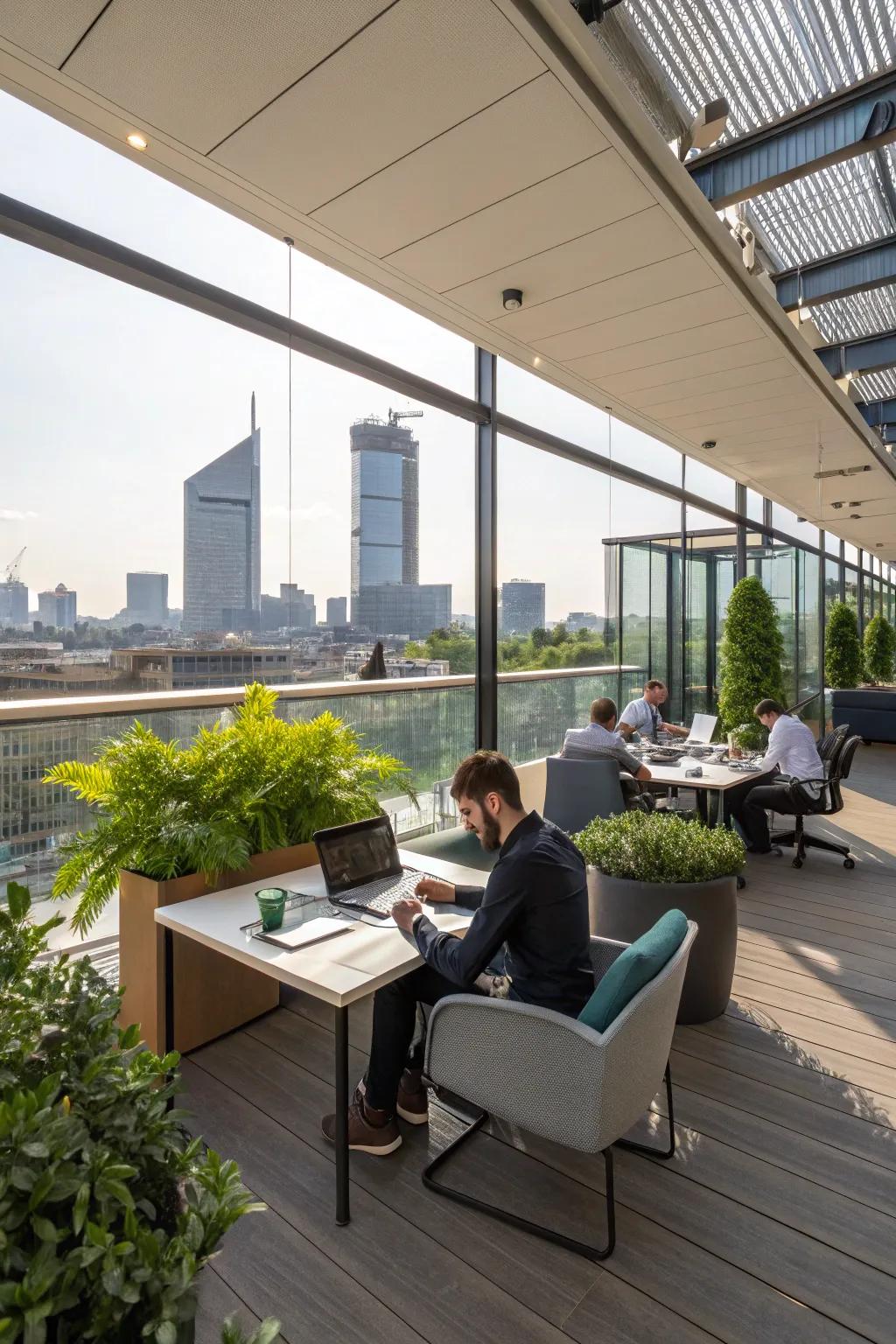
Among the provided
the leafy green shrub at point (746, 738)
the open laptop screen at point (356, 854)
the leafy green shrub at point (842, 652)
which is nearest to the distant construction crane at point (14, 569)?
the open laptop screen at point (356, 854)

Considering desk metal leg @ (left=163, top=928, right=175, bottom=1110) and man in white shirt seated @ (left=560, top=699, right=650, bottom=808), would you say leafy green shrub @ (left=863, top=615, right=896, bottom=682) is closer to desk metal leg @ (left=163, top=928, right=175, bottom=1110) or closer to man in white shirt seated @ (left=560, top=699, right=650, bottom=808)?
man in white shirt seated @ (left=560, top=699, right=650, bottom=808)

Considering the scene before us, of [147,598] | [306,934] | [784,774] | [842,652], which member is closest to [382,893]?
[306,934]

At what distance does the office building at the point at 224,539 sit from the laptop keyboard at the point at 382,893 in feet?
5.45

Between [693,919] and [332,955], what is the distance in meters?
1.59

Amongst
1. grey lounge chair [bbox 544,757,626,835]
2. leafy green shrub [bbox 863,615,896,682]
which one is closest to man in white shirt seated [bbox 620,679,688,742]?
grey lounge chair [bbox 544,757,626,835]

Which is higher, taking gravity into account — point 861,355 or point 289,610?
point 861,355

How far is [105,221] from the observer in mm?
3234

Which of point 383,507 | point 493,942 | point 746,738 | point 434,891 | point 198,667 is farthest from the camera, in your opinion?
point 746,738

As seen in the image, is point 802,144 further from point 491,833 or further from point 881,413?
point 881,413

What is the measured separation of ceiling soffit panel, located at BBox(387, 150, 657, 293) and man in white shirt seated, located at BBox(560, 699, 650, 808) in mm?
2968

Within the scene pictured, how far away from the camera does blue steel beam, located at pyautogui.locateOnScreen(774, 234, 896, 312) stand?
427 cm

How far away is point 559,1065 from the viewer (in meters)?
1.91

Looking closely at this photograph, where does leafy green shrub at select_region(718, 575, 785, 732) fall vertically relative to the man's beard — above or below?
above

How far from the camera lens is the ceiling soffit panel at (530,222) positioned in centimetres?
280
